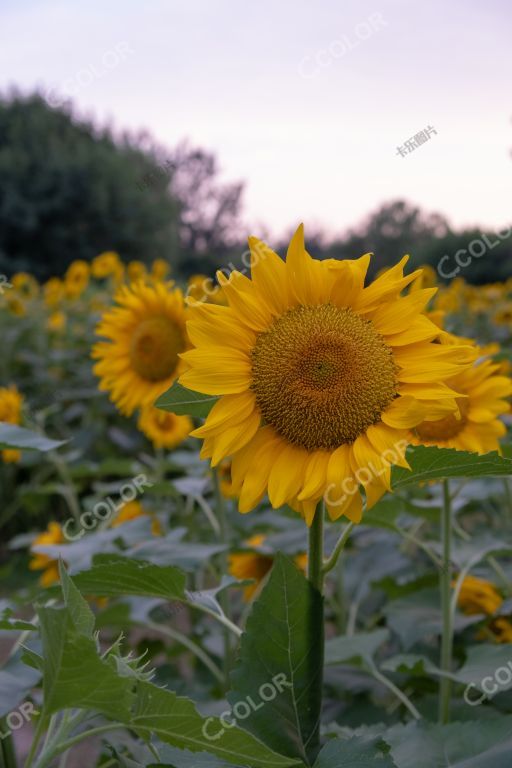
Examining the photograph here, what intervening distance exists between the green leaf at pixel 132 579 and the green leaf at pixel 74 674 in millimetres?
361

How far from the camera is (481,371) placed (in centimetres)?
165

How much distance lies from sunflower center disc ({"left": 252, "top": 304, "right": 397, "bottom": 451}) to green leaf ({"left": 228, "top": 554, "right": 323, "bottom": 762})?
20cm

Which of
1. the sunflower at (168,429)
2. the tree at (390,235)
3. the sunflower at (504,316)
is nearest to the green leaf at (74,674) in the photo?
the sunflower at (168,429)

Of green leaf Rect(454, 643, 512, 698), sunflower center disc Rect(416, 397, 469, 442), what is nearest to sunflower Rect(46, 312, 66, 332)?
sunflower center disc Rect(416, 397, 469, 442)

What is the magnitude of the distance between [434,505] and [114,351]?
931 millimetres

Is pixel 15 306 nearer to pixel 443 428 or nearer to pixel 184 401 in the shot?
pixel 443 428

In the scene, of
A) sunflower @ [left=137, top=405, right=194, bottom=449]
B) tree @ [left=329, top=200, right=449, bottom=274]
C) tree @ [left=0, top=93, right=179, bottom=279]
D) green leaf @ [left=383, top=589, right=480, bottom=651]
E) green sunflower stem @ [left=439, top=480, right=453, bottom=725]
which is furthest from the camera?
tree @ [left=329, top=200, right=449, bottom=274]

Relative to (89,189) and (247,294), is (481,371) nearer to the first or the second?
(247,294)

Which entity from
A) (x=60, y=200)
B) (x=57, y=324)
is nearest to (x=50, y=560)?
(x=57, y=324)

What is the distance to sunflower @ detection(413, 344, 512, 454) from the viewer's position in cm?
155

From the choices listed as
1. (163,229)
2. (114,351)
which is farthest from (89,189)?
(114,351)

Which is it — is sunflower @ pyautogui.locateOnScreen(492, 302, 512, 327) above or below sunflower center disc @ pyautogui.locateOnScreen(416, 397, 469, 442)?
below

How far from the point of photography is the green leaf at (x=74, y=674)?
0.71 meters

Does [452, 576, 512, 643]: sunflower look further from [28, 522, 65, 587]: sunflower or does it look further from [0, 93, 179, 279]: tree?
[0, 93, 179, 279]: tree
